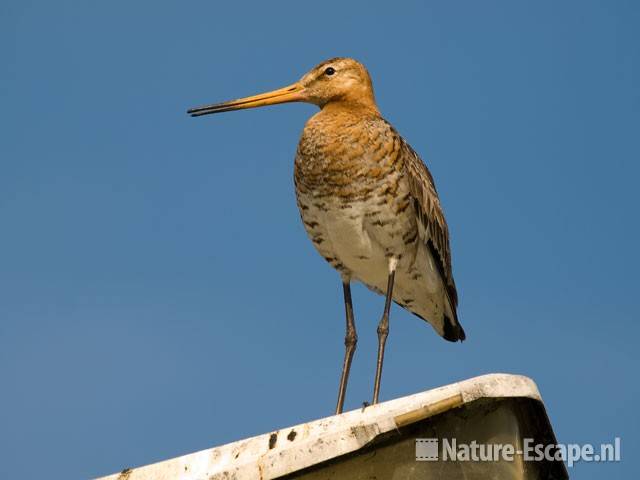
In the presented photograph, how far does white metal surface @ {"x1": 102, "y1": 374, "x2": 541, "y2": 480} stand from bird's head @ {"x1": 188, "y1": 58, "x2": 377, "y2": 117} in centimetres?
483

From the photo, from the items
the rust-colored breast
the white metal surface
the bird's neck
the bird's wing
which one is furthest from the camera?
the bird's neck

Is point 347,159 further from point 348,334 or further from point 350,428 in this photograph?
point 350,428

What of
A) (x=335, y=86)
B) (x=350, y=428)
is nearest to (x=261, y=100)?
(x=335, y=86)

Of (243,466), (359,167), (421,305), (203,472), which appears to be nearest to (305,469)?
(243,466)

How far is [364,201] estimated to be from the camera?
9812mm

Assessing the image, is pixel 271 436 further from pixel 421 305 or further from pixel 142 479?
pixel 421 305

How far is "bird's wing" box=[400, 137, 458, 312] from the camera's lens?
1016 cm

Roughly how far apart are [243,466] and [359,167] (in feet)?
13.8

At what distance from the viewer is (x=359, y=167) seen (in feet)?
32.2

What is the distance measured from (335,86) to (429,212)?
156 centimetres

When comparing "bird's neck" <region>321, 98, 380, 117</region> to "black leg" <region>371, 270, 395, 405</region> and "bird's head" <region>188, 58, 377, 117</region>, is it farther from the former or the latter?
"black leg" <region>371, 270, 395, 405</region>

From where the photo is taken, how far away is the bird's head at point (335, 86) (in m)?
10.8

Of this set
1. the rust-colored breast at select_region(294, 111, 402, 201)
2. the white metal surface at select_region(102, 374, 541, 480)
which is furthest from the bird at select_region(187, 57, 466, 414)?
the white metal surface at select_region(102, 374, 541, 480)

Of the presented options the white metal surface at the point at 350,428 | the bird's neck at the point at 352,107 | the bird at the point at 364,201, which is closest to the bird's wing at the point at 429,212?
the bird at the point at 364,201
